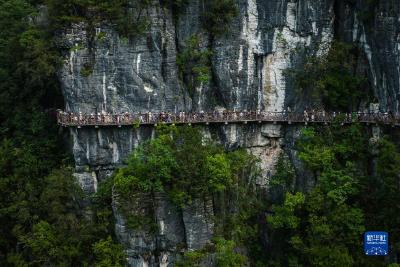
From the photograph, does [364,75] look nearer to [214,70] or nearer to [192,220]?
[214,70]

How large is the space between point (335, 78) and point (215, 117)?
7.01m

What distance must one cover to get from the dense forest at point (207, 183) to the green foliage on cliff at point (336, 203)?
5 cm

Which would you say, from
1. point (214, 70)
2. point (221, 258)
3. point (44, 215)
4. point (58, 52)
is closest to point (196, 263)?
point (221, 258)

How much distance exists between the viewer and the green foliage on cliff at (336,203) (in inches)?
1099

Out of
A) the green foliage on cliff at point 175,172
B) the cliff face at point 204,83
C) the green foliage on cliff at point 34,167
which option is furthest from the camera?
the cliff face at point 204,83

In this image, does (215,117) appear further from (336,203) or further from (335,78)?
(336,203)

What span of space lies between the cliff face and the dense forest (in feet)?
2.15

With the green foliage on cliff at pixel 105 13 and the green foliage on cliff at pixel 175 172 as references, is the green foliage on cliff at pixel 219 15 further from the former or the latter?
the green foliage on cliff at pixel 175 172

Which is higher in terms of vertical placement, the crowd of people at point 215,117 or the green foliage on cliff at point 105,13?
the green foliage on cliff at point 105,13

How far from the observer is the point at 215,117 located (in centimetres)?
3150

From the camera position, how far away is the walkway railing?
30.5 meters

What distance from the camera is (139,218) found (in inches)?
1148

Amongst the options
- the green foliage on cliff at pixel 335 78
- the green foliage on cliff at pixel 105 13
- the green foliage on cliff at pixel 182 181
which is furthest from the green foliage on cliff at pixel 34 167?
the green foliage on cliff at pixel 335 78

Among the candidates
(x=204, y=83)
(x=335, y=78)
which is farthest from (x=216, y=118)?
(x=335, y=78)
